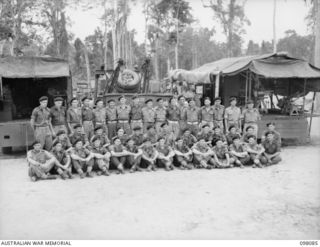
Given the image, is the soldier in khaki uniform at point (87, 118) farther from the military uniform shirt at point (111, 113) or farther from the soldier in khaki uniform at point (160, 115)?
the soldier in khaki uniform at point (160, 115)

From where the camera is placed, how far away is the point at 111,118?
878cm

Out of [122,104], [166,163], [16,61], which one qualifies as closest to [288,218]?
[166,163]

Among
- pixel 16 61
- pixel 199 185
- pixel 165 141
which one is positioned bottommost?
pixel 199 185

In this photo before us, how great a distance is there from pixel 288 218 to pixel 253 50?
50.2 m

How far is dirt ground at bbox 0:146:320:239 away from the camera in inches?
176

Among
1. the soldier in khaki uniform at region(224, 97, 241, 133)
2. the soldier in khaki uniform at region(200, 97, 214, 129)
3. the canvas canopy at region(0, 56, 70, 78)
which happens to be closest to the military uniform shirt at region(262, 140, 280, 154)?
the soldier in khaki uniform at region(224, 97, 241, 133)

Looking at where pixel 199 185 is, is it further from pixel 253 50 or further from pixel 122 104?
pixel 253 50

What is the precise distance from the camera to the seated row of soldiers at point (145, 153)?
6836mm

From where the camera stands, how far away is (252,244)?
12.8ft

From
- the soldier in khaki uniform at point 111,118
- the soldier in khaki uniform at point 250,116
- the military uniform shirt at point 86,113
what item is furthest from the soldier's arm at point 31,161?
the soldier in khaki uniform at point 250,116

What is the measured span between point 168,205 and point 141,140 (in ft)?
8.80

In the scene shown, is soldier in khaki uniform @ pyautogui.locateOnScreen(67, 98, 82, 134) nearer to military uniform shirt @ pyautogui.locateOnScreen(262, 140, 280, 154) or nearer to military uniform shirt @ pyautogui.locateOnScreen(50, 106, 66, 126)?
military uniform shirt @ pyautogui.locateOnScreen(50, 106, 66, 126)

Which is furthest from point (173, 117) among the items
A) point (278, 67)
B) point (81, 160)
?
point (278, 67)

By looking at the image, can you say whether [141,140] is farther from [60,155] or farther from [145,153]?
[60,155]
